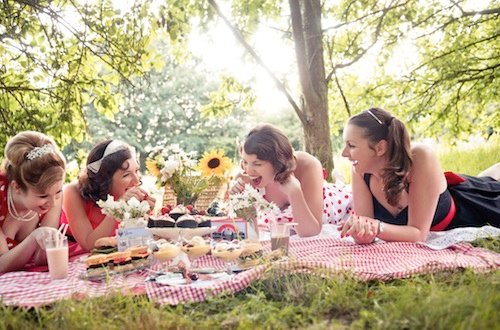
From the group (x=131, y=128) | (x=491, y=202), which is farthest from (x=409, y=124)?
(x=131, y=128)

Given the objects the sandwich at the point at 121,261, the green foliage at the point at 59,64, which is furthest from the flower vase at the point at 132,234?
the green foliage at the point at 59,64

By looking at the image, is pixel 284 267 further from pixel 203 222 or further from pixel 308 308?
pixel 203 222

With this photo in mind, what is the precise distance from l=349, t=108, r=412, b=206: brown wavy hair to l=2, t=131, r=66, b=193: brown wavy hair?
1.74 metres

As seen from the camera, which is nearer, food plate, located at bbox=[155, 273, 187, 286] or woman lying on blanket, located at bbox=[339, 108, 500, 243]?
food plate, located at bbox=[155, 273, 187, 286]

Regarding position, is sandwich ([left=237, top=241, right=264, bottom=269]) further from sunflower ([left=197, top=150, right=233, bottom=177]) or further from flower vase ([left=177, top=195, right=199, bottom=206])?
sunflower ([left=197, top=150, right=233, bottom=177])

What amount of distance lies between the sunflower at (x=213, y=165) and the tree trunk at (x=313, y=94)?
2.20 meters

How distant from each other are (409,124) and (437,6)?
5.19ft

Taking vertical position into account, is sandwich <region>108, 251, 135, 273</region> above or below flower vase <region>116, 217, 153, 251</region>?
below

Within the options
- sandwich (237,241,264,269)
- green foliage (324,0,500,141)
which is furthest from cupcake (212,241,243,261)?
green foliage (324,0,500,141)

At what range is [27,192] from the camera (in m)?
2.82

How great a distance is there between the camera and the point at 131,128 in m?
23.6

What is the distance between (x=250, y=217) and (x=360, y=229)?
59 cm

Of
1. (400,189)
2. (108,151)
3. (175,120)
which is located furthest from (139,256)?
(175,120)

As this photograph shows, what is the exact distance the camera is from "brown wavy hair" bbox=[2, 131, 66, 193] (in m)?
2.79
